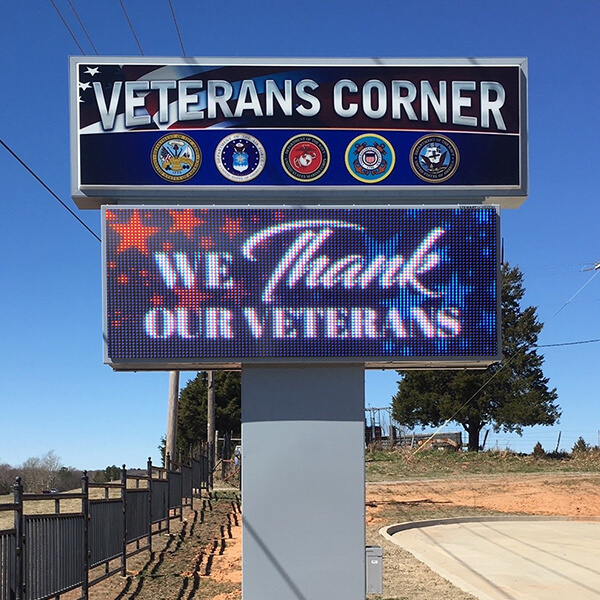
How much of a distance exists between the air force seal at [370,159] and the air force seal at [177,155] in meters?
1.48

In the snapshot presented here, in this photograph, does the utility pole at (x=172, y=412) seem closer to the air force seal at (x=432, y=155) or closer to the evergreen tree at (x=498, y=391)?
the air force seal at (x=432, y=155)

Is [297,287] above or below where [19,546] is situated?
above

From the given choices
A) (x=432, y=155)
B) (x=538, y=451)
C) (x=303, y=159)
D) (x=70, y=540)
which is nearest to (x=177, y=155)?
(x=303, y=159)

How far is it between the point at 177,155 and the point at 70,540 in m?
4.31

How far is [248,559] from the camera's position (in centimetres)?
823

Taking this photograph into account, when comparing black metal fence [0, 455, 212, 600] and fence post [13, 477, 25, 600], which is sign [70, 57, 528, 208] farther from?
black metal fence [0, 455, 212, 600]

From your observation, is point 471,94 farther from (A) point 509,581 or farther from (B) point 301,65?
(A) point 509,581

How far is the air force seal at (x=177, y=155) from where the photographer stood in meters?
8.45

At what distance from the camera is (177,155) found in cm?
847

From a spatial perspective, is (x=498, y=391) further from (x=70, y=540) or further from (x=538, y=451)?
(x=70, y=540)

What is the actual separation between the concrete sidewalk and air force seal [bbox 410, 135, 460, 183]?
227 inches

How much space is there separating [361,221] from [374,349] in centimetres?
116

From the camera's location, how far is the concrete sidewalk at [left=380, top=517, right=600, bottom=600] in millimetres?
12641

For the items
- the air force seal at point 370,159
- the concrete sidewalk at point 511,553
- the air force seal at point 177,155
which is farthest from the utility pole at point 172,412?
the air force seal at point 370,159
